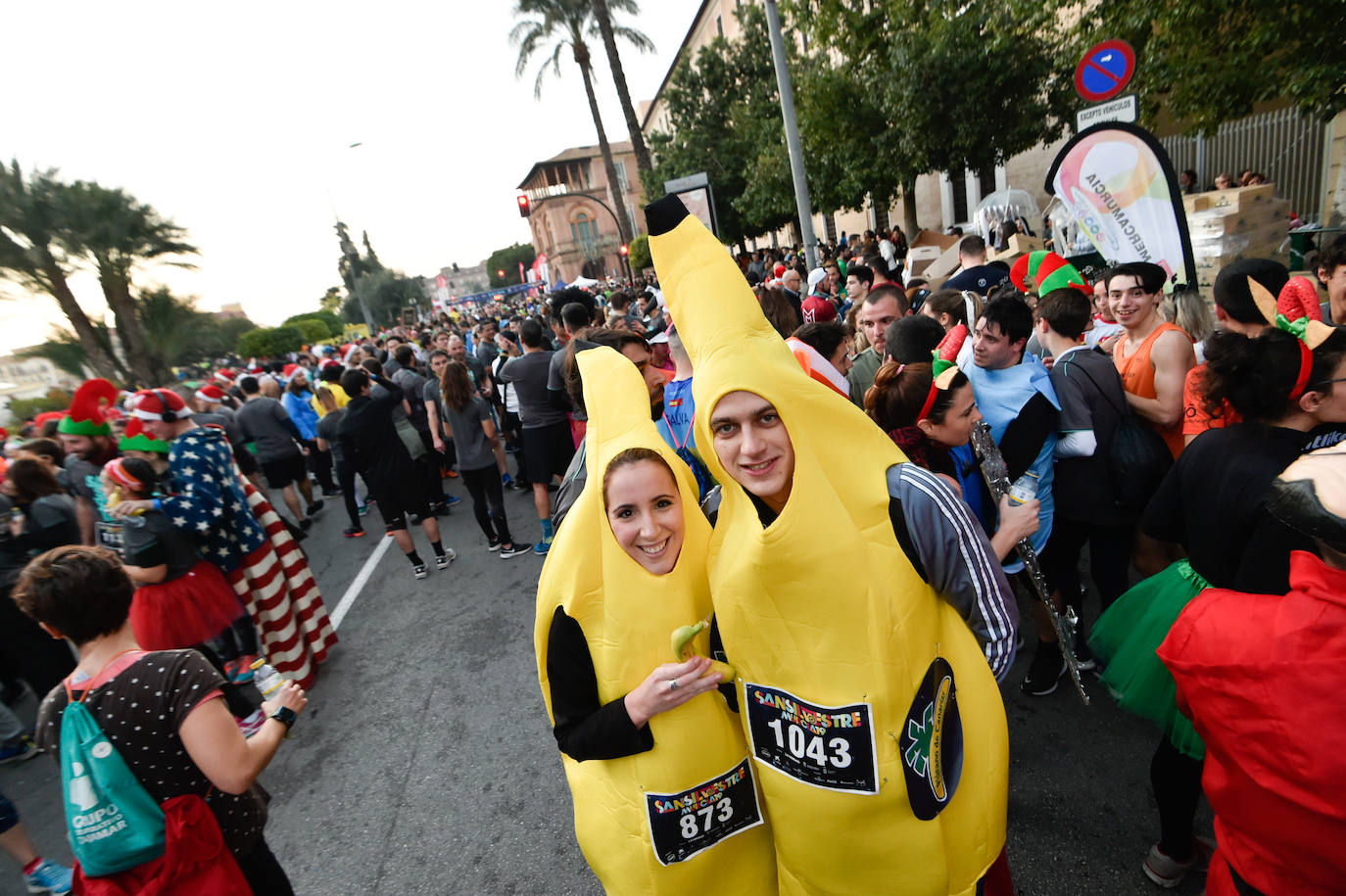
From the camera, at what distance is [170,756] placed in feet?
6.21

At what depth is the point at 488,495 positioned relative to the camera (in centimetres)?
627

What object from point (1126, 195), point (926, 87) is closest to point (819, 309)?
point (1126, 195)

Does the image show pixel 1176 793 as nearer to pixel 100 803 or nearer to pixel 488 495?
pixel 100 803

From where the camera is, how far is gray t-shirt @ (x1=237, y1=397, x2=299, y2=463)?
24.6 feet

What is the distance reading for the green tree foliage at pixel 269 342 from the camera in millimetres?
42906

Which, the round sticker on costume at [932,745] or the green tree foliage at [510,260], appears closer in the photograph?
the round sticker on costume at [932,745]

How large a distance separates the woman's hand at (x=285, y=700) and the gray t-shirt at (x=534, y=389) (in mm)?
3770

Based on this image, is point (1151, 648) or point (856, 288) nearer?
point (1151, 648)

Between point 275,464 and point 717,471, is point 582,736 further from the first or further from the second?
point 275,464

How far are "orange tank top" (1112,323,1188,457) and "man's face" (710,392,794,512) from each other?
2.46 metres

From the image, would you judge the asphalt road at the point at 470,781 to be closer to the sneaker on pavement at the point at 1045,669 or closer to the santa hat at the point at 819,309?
the sneaker on pavement at the point at 1045,669

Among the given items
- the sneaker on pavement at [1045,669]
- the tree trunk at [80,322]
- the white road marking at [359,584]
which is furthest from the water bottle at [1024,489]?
the tree trunk at [80,322]

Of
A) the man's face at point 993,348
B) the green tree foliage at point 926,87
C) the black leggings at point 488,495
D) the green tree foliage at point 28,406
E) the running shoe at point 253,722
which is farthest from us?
the green tree foliage at point 28,406

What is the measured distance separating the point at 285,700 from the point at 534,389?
3909 millimetres
